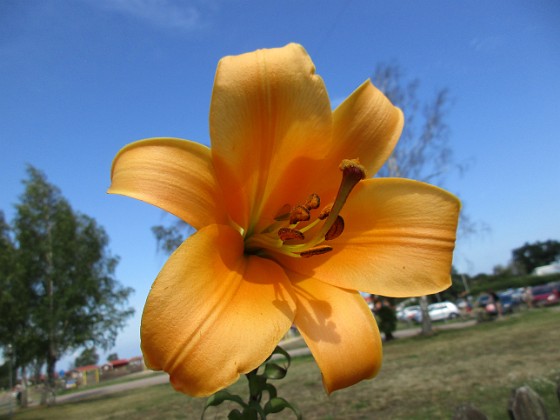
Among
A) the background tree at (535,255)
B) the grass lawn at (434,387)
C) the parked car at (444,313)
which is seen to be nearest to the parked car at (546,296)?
the parked car at (444,313)

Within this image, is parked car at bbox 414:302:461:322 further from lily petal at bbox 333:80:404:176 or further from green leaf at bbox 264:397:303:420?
green leaf at bbox 264:397:303:420

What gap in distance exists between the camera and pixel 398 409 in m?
5.25

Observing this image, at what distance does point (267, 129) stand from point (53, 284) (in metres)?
19.9

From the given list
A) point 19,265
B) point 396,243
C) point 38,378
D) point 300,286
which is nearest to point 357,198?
point 396,243

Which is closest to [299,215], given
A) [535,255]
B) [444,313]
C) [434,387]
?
[434,387]

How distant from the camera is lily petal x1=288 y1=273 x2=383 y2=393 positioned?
796 millimetres

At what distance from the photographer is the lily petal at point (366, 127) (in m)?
0.98

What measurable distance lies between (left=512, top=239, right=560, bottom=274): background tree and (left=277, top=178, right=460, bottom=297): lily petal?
242 feet

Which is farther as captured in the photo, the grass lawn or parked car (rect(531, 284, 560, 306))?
parked car (rect(531, 284, 560, 306))

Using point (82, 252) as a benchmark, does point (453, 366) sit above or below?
below

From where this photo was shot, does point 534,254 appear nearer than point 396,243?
No

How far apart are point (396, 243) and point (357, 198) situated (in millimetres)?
Result: 136

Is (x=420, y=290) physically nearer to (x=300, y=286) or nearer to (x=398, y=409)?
(x=300, y=286)

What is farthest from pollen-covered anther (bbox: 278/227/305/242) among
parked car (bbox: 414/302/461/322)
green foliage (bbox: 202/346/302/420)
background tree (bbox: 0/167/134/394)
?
parked car (bbox: 414/302/461/322)
